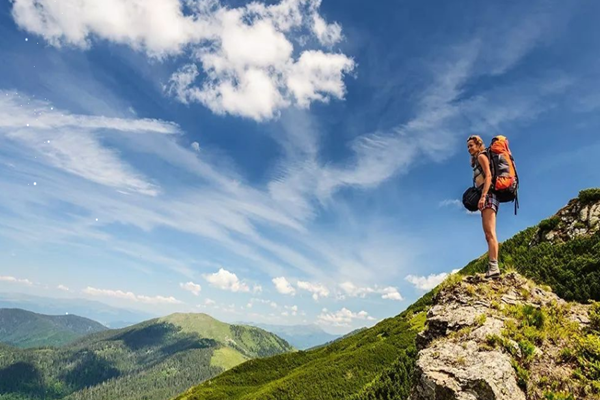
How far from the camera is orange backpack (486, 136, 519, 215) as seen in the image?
1152cm

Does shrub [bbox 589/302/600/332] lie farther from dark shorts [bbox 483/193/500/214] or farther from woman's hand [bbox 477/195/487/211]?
woman's hand [bbox 477/195/487/211]

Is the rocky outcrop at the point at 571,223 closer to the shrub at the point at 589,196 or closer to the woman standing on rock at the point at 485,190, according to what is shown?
the shrub at the point at 589,196

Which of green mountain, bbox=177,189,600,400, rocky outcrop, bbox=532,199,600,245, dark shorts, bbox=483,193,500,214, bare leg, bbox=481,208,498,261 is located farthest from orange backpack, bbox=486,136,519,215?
rocky outcrop, bbox=532,199,600,245

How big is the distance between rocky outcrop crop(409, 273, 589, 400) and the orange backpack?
3.13 meters

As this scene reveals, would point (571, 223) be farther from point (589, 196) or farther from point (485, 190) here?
point (485, 190)

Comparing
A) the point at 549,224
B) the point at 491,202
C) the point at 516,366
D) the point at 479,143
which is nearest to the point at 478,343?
the point at 516,366

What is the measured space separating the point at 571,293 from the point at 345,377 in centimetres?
3757

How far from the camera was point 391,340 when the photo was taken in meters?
52.0

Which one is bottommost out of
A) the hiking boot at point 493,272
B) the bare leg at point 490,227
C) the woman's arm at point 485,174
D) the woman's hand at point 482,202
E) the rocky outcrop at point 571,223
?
the hiking boot at point 493,272

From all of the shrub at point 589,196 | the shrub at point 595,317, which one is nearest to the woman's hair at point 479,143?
the shrub at point 595,317

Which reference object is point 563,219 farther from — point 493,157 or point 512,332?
point 512,332

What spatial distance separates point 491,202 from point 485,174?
0.94 m

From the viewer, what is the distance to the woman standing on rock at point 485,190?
37.8 ft

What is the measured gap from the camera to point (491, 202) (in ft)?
38.0
